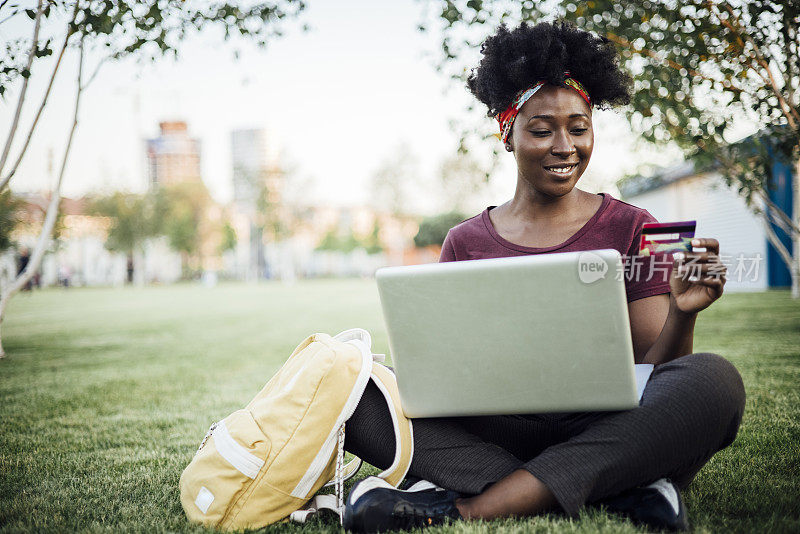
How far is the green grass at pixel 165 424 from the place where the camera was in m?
1.89

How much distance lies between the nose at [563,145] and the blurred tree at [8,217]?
10.4 metres

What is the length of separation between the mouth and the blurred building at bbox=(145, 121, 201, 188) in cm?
10656

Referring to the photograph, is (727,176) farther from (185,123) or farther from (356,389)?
(185,123)

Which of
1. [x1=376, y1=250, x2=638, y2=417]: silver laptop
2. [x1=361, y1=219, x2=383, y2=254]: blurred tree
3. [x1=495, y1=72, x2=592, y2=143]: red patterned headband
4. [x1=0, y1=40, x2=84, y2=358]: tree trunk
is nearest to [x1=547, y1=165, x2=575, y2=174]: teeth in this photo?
[x1=495, y1=72, x2=592, y2=143]: red patterned headband

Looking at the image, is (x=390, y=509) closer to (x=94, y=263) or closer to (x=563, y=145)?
(x=563, y=145)

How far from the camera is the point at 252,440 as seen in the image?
1800 mm

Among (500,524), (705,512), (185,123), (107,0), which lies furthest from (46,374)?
(185,123)

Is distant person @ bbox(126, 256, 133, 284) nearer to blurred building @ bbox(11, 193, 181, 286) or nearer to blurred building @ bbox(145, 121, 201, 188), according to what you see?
blurred building @ bbox(11, 193, 181, 286)

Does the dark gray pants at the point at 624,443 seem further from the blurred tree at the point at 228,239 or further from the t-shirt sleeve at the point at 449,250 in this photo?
the blurred tree at the point at 228,239

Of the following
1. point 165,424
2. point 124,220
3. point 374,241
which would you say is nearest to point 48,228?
point 165,424

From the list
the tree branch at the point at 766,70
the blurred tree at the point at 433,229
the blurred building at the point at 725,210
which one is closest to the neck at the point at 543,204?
the tree branch at the point at 766,70

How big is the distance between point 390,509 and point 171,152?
359 feet

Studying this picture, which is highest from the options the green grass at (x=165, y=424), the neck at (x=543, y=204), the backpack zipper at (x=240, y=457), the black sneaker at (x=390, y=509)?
the neck at (x=543, y=204)

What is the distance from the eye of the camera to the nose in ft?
6.53
